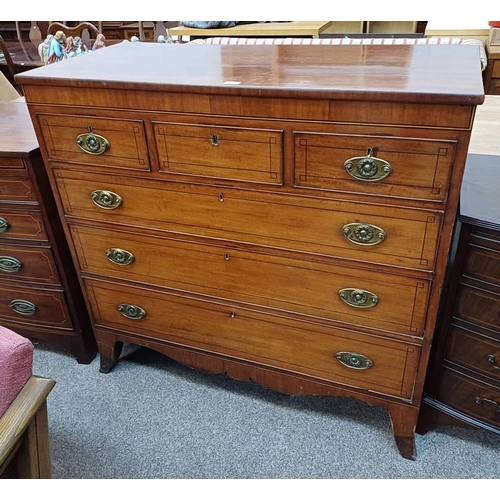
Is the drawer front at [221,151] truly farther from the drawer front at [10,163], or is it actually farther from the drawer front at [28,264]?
the drawer front at [28,264]

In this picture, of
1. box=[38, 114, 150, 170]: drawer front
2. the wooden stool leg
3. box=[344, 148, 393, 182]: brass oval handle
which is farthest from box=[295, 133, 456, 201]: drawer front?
the wooden stool leg

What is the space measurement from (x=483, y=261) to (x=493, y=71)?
3.02m

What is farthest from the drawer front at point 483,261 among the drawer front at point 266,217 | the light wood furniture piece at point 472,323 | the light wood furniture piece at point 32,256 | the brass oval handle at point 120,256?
the light wood furniture piece at point 32,256

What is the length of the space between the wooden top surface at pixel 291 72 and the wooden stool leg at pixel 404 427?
34.9 inches

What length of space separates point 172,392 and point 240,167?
0.93m

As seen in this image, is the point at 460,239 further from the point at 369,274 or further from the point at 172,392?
the point at 172,392

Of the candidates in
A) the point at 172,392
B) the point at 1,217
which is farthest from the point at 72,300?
the point at 172,392

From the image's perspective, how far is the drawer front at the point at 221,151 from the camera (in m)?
1.13

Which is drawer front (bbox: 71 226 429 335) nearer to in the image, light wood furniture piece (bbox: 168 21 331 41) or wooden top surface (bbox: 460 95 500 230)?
wooden top surface (bbox: 460 95 500 230)

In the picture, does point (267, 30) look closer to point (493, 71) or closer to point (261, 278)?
point (493, 71)

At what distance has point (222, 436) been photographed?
156 centimetres

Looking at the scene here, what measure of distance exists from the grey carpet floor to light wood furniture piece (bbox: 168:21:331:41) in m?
3.01

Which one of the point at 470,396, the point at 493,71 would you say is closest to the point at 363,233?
the point at 470,396

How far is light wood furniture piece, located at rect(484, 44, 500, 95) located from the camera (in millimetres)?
3471
